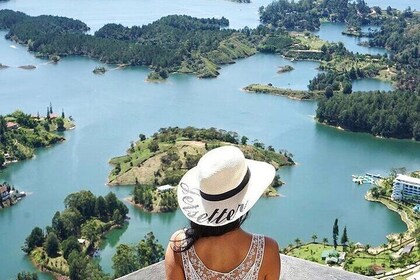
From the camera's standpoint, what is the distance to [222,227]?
50.4 inches

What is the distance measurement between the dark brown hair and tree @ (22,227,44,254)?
31.8ft

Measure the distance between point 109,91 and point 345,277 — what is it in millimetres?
19600

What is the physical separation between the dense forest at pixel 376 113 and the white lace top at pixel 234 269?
54.4 ft

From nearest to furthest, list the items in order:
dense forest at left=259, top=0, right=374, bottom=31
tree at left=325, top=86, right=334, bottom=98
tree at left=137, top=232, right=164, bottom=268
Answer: tree at left=137, top=232, right=164, bottom=268 → tree at left=325, top=86, right=334, bottom=98 → dense forest at left=259, top=0, right=374, bottom=31

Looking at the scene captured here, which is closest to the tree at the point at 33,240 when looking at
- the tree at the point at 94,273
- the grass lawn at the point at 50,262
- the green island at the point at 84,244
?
the green island at the point at 84,244

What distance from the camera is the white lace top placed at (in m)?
1.28

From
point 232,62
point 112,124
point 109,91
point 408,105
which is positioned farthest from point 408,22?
point 112,124

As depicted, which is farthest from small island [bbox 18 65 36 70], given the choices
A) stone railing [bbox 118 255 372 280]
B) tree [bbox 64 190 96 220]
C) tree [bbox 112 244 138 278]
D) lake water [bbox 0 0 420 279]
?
stone railing [bbox 118 255 372 280]

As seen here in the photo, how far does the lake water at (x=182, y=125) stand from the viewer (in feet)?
38.8

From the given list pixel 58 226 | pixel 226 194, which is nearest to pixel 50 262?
pixel 58 226

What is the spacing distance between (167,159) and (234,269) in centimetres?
1290

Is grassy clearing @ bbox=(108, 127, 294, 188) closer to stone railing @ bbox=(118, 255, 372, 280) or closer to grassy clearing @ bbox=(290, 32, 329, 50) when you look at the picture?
stone railing @ bbox=(118, 255, 372, 280)

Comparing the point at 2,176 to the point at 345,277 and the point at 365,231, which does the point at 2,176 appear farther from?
the point at 345,277

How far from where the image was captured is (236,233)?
A: 4.22 feet
